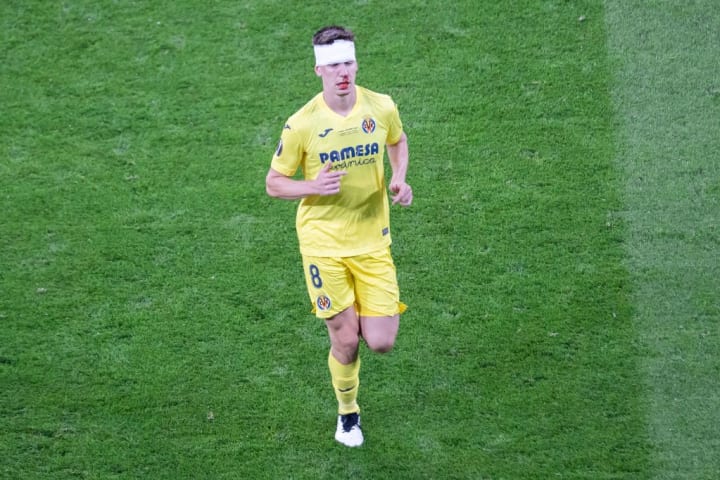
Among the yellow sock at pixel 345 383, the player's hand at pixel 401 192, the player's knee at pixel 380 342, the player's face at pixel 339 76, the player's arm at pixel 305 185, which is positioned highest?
the player's face at pixel 339 76

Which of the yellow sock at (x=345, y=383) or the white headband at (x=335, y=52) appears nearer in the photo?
the white headband at (x=335, y=52)

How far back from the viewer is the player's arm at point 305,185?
560 cm

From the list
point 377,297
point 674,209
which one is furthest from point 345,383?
point 674,209

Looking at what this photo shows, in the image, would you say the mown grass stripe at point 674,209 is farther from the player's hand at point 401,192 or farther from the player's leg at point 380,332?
the player's hand at point 401,192

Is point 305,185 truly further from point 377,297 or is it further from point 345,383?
point 345,383

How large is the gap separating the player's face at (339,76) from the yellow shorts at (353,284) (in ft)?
3.15

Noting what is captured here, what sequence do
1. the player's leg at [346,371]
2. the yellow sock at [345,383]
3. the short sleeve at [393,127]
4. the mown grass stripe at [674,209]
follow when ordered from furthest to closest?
the mown grass stripe at [674,209]
the yellow sock at [345,383]
the player's leg at [346,371]
the short sleeve at [393,127]

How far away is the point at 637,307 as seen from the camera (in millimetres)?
7086

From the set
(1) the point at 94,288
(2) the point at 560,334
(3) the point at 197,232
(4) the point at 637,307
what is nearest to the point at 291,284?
(3) the point at 197,232

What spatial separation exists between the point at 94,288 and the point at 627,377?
372cm

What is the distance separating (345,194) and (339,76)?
675 millimetres

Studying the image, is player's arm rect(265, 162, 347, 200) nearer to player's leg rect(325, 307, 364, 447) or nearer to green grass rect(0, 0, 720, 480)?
player's leg rect(325, 307, 364, 447)

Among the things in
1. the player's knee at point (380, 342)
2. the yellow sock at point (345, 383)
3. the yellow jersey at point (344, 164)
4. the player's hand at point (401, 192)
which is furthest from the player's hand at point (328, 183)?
the yellow sock at point (345, 383)

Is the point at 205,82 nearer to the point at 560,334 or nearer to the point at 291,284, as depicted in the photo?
the point at 291,284
